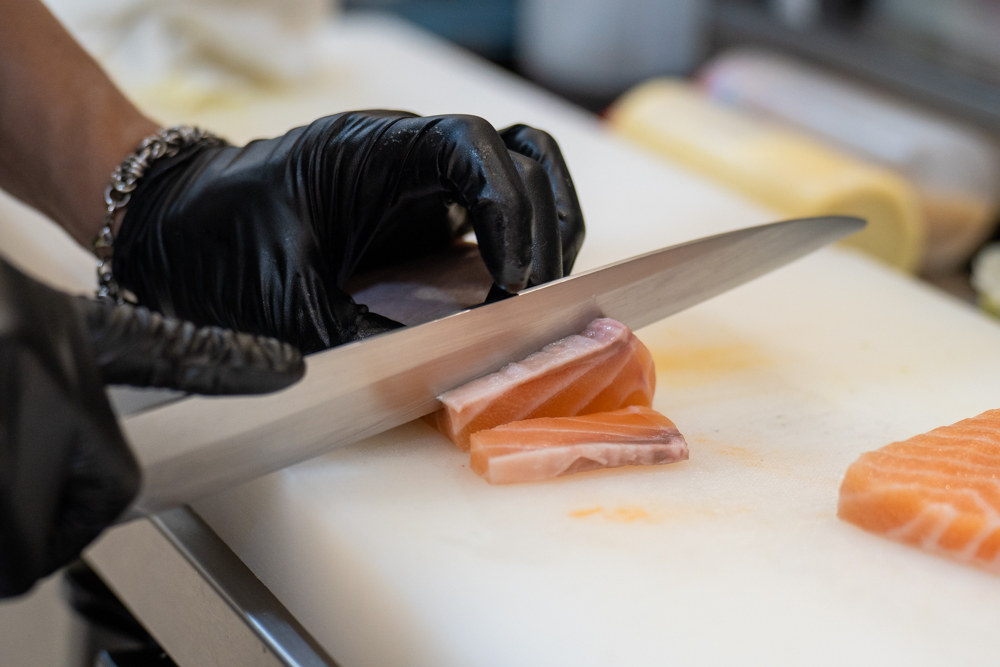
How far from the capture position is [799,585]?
95cm

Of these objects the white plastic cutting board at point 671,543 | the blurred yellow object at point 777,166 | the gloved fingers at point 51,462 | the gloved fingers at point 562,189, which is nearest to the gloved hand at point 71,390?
the gloved fingers at point 51,462

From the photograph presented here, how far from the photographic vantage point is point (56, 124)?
1.48 metres

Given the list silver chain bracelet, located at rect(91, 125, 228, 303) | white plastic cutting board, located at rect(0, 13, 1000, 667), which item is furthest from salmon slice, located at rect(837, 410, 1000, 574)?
silver chain bracelet, located at rect(91, 125, 228, 303)

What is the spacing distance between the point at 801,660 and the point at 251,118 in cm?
191

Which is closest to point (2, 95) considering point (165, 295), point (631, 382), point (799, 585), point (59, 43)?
point (59, 43)

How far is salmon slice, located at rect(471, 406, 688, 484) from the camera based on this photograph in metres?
1.04

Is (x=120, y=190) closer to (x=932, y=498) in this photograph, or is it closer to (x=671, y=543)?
(x=671, y=543)

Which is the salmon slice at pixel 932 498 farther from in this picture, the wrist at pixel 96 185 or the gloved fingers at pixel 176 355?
the wrist at pixel 96 185

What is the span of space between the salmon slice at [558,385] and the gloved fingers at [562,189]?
128 mm

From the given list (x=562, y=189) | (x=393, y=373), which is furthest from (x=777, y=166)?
(x=393, y=373)

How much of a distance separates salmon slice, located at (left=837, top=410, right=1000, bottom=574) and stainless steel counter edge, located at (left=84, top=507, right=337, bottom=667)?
2.06 ft

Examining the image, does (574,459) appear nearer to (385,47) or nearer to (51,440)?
(51,440)

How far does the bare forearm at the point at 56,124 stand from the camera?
1.46 metres

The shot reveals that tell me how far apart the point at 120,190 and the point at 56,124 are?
0.20m
